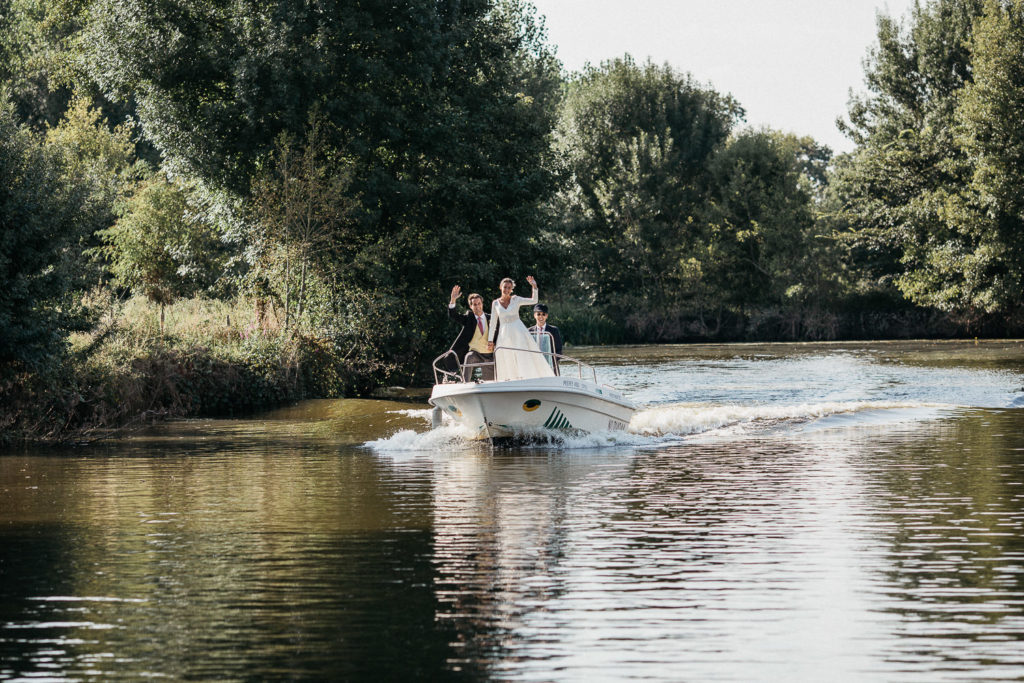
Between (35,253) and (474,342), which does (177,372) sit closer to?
(35,253)

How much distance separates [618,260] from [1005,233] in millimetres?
23501

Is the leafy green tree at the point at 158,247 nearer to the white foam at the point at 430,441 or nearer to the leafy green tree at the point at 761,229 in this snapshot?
the white foam at the point at 430,441

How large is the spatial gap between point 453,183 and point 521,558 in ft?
86.3

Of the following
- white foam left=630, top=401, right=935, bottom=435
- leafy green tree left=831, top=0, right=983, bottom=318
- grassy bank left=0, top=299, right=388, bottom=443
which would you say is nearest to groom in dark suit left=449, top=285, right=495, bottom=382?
white foam left=630, top=401, right=935, bottom=435

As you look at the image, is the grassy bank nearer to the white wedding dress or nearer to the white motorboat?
the white motorboat

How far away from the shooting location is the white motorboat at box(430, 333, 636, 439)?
18.4 metres

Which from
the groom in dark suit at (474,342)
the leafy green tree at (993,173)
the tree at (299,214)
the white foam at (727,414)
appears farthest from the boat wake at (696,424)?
the leafy green tree at (993,173)

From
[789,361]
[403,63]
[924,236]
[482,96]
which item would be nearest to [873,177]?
[924,236]

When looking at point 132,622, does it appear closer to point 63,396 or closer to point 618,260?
point 63,396

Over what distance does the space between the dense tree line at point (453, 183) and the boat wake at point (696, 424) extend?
6.10 meters

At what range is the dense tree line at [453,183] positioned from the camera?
3256 cm

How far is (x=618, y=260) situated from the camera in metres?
71.4

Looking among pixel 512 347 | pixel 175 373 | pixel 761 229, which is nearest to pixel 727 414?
pixel 512 347

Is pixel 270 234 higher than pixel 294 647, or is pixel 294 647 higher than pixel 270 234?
pixel 270 234
